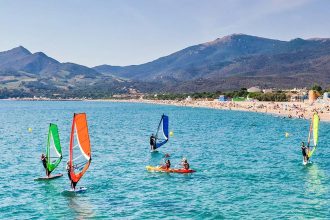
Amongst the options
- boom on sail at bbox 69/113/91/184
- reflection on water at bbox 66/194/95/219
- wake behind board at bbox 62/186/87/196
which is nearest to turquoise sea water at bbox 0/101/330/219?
reflection on water at bbox 66/194/95/219

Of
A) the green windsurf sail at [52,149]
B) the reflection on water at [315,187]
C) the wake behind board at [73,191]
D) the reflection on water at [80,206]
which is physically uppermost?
the green windsurf sail at [52,149]

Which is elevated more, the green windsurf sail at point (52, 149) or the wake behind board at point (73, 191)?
the green windsurf sail at point (52, 149)

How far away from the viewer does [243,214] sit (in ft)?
111

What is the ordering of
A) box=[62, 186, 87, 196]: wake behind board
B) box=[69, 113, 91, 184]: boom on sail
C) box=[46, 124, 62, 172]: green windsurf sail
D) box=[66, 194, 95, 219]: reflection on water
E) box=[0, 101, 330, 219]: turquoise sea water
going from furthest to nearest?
box=[46, 124, 62, 172]: green windsurf sail < box=[62, 186, 87, 196]: wake behind board < box=[69, 113, 91, 184]: boom on sail < box=[0, 101, 330, 219]: turquoise sea water < box=[66, 194, 95, 219]: reflection on water

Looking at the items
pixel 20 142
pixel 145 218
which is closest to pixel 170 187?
pixel 145 218

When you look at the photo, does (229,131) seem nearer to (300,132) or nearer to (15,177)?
(300,132)

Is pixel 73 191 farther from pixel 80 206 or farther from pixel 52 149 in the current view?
pixel 52 149

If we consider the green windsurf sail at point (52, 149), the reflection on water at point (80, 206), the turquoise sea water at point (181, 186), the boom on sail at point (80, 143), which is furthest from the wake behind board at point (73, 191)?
the green windsurf sail at point (52, 149)

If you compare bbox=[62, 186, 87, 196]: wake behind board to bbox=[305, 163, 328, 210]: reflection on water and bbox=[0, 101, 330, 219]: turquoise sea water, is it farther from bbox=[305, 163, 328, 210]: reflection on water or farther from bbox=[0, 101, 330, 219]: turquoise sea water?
bbox=[305, 163, 328, 210]: reflection on water

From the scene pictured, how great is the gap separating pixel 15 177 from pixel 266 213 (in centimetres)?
2634

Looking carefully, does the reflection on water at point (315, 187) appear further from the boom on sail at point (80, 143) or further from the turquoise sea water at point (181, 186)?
the boom on sail at point (80, 143)

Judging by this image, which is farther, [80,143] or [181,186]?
[181,186]

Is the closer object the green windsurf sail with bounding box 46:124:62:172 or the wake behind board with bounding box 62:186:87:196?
the wake behind board with bounding box 62:186:87:196

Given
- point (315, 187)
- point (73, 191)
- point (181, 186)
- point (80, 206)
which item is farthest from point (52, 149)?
point (315, 187)
